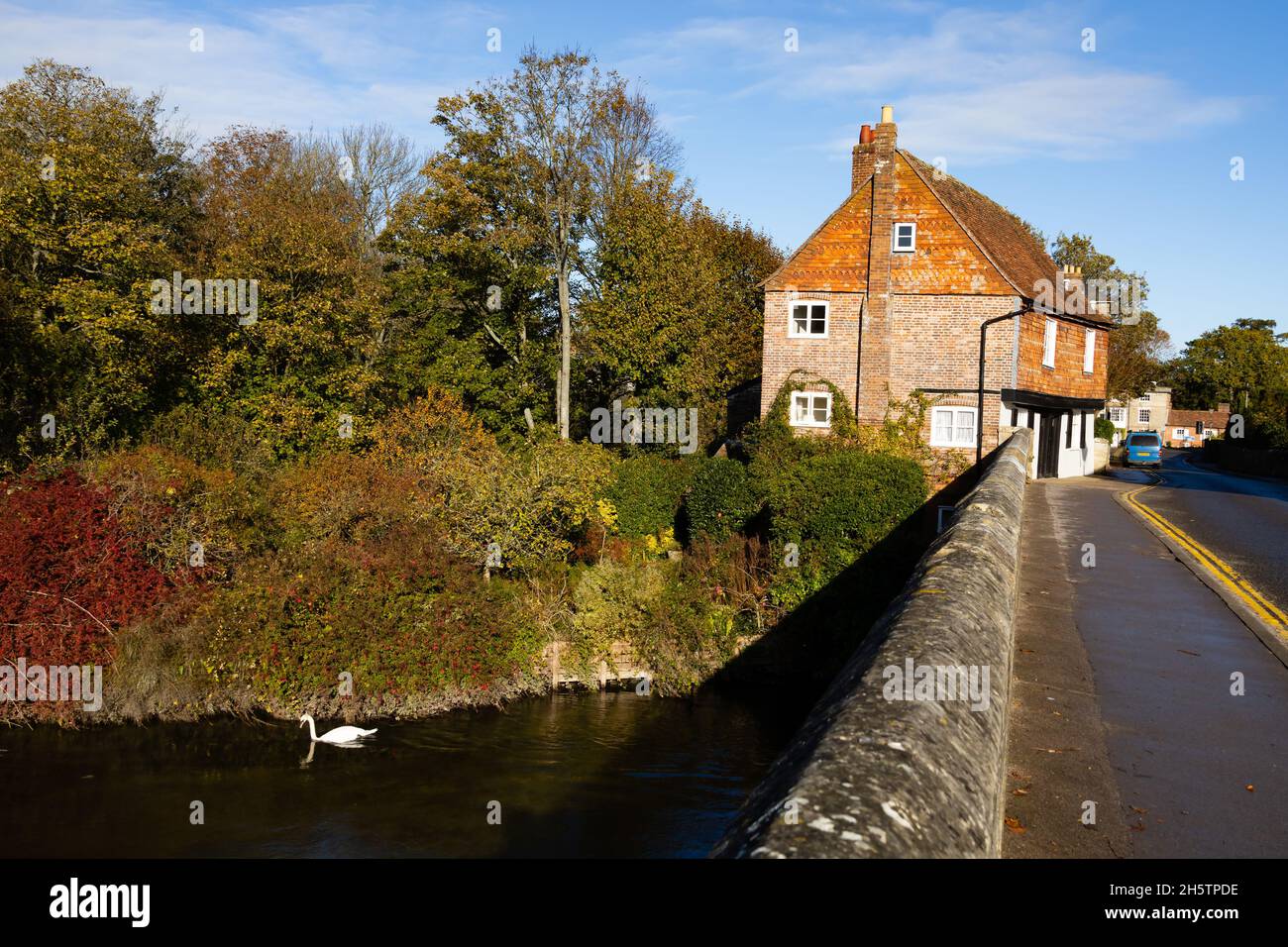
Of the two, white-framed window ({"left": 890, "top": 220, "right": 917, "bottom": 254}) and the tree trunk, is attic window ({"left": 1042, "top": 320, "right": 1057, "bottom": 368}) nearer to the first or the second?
white-framed window ({"left": 890, "top": 220, "right": 917, "bottom": 254})

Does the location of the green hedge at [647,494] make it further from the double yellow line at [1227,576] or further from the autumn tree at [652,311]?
the double yellow line at [1227,576]

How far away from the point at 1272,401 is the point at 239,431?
52.8 m

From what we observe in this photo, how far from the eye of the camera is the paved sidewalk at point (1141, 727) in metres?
4.48

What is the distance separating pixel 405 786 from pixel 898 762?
53.8ft

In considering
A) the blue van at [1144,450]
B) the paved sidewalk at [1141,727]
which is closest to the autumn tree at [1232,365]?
the blue van at [1144,450]

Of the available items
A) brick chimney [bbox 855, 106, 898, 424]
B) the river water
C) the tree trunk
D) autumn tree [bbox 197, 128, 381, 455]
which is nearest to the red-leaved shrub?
the river water

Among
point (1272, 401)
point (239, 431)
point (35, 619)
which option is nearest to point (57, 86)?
point (239, 431)

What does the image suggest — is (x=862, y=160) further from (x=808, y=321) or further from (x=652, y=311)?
(x=652, y=311)

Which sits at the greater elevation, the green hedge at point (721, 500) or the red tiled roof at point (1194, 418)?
the red tiled roof at point (1194, 418)

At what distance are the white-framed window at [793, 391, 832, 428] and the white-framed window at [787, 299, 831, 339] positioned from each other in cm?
215

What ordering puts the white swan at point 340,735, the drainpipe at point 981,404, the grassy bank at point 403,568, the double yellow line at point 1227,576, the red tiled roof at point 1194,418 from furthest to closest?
the red tiled roof at point 1194,418 → the drainpipe at point 981,404 → the grassy bank at point 403,568 → the white swan at point 340,735 → the double yellow line at point 1227,576

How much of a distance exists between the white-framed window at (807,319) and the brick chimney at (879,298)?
148cm

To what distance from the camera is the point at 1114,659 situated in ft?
25.0

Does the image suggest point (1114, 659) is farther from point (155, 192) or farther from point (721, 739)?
point (155, 192)
